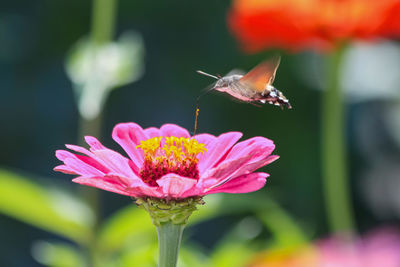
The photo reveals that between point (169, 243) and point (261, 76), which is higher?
point (261, 76)

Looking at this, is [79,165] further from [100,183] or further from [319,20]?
[319,20]

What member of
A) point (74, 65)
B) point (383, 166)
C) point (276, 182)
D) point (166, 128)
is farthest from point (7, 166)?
point (166, 128)

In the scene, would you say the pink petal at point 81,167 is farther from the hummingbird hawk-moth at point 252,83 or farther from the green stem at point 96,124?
the green stem at point 96,124

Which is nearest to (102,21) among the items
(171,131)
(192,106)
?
(171,131)

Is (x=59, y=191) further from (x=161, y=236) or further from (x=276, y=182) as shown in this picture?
(x=276, y=182)

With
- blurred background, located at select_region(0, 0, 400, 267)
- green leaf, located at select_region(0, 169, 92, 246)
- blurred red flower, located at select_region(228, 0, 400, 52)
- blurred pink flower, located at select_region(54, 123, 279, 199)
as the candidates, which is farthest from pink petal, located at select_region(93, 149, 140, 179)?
blurred background, located at select_region(0, 0, 400, 267)

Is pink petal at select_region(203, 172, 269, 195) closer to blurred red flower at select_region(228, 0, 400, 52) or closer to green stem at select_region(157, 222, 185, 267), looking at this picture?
green stem at select_region(157, 222, 185, 267)

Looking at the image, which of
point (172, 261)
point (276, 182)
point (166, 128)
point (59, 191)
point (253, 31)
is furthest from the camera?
point (276, 182)
